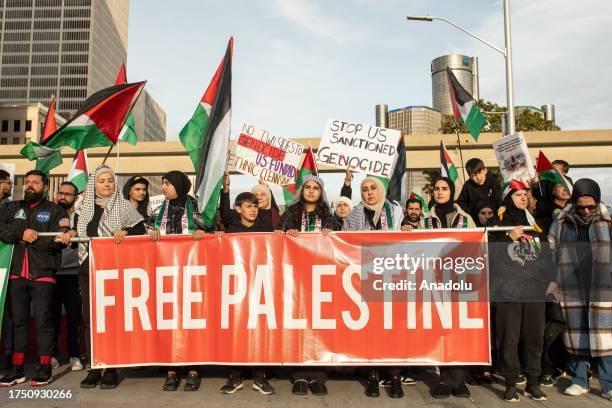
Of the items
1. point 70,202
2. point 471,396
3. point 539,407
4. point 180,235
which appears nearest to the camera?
point 539,407

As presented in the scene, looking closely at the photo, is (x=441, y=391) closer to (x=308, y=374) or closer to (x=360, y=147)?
(x=308, y=374)

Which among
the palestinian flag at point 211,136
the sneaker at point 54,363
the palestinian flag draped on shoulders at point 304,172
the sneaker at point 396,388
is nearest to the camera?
the sneaker at point 396,388

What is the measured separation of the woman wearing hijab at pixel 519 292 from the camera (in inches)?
190

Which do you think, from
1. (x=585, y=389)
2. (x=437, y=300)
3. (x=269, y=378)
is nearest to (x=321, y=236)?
(x=437, y=300)

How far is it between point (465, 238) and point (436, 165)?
2728 cm

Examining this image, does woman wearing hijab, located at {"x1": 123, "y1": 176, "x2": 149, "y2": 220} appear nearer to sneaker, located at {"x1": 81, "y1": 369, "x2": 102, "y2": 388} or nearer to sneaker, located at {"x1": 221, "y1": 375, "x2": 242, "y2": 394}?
sneaker, located at {"x1": 81, "y1": 369, "x2": 102, "y2": 388}

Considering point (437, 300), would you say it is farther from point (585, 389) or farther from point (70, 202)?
point (70, 202)

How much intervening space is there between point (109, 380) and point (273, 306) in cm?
169

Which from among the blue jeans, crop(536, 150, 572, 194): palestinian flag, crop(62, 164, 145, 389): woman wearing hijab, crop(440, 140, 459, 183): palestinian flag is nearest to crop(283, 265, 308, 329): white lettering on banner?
crop(62, 164, 145, 389): woman wearing hijab

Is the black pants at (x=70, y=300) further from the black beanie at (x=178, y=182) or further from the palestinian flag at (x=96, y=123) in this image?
the black beanie at (x=178, y=182)

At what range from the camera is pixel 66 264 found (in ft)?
21.0

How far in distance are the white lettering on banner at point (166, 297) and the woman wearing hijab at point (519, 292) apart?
Result: 2.91 metres

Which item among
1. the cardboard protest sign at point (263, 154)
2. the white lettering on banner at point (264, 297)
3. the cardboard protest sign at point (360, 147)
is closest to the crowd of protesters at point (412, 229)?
the white lettering on banner at point (264, 297)

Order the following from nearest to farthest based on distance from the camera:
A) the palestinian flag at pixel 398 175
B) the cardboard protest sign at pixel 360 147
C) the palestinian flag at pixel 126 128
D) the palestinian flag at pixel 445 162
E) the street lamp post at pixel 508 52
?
the cardboard protest sign at pixel 360 147 → the palestinian flag at pixel 398 175 → the palestinian flag at pixel 126 128 → the palestinian flag at pixel 445 162 → the street lamp post at pixel 508 52
